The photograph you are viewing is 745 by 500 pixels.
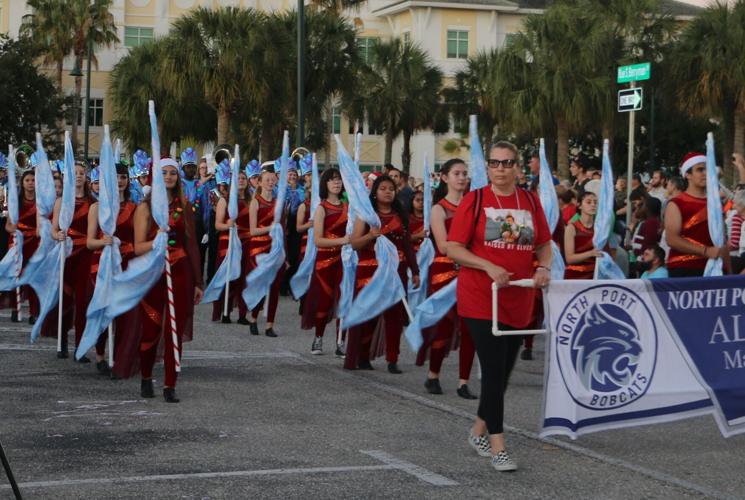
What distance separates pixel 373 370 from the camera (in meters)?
12.4

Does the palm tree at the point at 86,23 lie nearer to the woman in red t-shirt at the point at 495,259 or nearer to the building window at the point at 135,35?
the building window at the point at 135,35

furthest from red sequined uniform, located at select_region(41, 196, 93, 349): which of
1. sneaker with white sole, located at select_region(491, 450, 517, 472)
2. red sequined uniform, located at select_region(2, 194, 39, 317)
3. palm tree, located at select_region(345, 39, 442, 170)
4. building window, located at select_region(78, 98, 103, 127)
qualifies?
building window, located at select_region(78, 98, 103, 127)

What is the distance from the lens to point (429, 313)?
11.1 meters

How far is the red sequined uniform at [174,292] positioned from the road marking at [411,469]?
262cm

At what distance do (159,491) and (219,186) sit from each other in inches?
539

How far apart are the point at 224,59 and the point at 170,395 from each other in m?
32.3

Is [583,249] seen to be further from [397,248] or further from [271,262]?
[271,262]

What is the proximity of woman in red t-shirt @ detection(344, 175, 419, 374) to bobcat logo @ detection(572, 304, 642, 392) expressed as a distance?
4.08 meters

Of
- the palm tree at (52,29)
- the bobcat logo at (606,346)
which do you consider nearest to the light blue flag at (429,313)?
the bobcat logo at (606,346)

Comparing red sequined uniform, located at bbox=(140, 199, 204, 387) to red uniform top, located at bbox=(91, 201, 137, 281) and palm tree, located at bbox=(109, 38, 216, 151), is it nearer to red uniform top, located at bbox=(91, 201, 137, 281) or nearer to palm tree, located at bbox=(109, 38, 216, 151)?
red uniform top, located at bbox=(91, 201, 137, 281)

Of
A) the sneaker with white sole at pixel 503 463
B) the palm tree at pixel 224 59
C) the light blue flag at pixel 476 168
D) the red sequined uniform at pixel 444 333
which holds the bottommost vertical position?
the sneaker with white sole at pixel 503 463

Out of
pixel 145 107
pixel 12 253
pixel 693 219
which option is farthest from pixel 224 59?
pixel 693 219

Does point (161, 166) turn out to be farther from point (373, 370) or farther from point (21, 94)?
point (21, 94)

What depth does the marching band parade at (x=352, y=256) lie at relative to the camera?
8.10 meters
